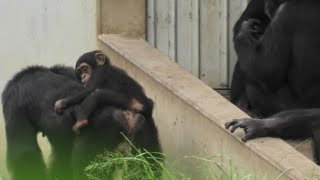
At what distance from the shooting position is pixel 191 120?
19.5 feet

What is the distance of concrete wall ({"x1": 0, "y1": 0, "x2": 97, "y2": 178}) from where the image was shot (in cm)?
716

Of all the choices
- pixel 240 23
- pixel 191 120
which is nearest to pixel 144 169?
pixel 191 120

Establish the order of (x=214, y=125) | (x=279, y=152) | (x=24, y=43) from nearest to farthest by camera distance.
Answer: (x=279, y=152), (x=214, y=125), (x=24, y=43)

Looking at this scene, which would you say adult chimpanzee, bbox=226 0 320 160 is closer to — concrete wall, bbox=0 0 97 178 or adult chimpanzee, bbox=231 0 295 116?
adult chimpanzee, bbox=231 0 295 116

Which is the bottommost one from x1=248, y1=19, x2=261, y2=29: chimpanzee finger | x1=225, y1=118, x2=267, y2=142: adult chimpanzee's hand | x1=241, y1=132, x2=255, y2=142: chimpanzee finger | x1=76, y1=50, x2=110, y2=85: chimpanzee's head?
x1=241, y1=132, x2=255, y2=142: chimpanzee finger

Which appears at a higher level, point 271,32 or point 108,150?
point 271,32

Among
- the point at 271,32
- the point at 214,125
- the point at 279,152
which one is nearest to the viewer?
the point at 279,152

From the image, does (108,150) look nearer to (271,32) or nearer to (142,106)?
(142,106)

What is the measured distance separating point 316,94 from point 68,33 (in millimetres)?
2329

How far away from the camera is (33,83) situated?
18.7 feet

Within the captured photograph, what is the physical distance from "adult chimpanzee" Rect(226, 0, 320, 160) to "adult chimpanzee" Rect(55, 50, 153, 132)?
1.30m

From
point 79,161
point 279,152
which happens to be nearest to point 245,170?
point 279,152

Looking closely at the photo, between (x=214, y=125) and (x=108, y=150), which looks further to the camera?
(x=214, y=125)

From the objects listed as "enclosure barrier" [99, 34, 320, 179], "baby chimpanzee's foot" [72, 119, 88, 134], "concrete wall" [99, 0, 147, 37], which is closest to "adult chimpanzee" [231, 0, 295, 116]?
"enclosure barrier" [99, 34, 320, 179]
